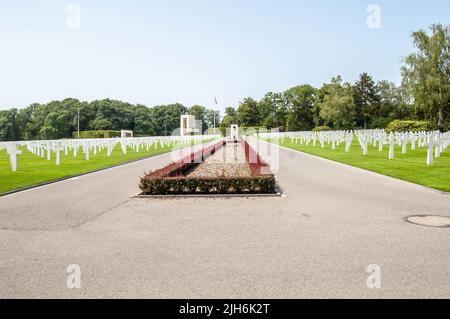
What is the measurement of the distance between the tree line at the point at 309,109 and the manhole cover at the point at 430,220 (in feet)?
162

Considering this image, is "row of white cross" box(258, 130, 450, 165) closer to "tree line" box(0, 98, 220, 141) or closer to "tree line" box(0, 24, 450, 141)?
"tree line" box(0, 24, 450, 141)

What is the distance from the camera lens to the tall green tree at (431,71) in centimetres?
5018

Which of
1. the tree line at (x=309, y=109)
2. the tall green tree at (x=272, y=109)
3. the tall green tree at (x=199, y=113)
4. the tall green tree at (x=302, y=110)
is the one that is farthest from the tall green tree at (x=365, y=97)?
the tall green tree at (x=199, y=113)

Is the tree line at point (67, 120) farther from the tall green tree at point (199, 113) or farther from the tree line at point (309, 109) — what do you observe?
the tall green tree at point (199, 113)

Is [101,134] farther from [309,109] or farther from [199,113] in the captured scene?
[309,109]

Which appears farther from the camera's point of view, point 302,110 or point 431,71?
point 302,110

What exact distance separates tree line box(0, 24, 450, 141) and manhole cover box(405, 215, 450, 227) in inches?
1947

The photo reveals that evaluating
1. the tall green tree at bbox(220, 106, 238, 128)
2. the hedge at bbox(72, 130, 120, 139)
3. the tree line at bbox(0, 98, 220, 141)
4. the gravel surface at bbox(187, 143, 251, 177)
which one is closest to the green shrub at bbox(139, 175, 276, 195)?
the gravel surface at bbox(187, 143, 251, 177)

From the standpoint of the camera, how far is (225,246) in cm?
550

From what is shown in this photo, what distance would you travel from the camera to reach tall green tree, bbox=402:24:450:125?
165ft

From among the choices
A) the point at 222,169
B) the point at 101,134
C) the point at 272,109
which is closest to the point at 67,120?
the point at 101,134

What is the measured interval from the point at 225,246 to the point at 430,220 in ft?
14.9

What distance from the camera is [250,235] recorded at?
6.12 meters
